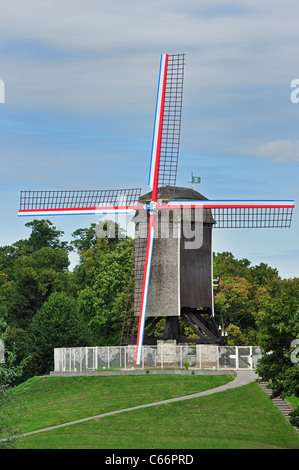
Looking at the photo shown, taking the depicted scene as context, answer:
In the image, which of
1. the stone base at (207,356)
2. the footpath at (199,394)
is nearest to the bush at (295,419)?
the footpath at (199,394)

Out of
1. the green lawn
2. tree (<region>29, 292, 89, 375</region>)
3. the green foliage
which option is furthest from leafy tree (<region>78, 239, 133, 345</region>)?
the green lawn

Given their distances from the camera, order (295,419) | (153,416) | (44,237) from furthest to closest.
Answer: (44,237) < (153,416) < (295,419)

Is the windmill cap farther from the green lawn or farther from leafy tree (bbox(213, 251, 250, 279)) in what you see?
leafy tree (bbox(213, 251, 250, 279))

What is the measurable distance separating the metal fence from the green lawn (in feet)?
6.02

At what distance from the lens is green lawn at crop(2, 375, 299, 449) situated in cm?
3659

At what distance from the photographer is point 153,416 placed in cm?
4106

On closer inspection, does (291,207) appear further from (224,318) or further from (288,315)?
(224,318)

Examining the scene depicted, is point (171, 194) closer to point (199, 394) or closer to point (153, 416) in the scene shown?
point (199, 394)

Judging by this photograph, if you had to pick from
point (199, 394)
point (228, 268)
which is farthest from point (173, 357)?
point (228, 268)

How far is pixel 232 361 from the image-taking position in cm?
4944

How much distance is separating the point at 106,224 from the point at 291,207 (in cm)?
3694

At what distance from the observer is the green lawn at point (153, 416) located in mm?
36594

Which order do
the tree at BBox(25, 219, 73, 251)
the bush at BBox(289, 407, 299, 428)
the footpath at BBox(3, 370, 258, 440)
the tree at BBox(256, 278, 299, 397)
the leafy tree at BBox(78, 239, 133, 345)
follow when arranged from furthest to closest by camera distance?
the tree at BBox(25, 219, 73, 251)
the leafy tree at BBox(78, 239, 133, 345)
the footpath at BBox(3, 370, 258, 440)
the bush at BBox(289, 407, 299, 428)
the tree at BBox(256, 278, 299, 397)

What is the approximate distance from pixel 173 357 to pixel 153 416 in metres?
9.16
